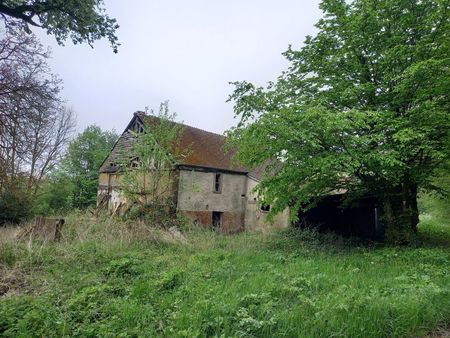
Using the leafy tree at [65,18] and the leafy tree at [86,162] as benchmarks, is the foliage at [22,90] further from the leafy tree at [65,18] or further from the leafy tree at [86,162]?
the leafy tree at [86,162]

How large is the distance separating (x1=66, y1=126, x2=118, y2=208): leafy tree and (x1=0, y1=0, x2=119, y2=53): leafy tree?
30.8 metres

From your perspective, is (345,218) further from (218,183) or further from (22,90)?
(22,90)

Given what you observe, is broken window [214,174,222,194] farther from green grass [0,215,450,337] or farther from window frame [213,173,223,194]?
green grass [0,215,450,337]

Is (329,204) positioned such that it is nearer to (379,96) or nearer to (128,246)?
(379,96)

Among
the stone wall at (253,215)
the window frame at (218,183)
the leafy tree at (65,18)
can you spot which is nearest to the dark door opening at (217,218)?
the window frame at (218,183)

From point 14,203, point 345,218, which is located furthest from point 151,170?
point 345,218

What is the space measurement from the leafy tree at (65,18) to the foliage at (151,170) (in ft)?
31.8

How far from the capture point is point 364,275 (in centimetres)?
703

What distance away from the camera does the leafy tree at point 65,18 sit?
529 cm

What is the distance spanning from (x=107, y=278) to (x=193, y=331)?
150 inches

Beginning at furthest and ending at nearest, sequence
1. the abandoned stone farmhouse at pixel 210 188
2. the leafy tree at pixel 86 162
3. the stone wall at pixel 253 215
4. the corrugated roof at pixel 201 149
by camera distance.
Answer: the leafy tree at pixel 86 162
the stone wall at pixel 253 215
the corrugated roof at pixel 201 149
the abandoned stone farmhouse at pixel 210 188

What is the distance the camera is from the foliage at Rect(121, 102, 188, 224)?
1562 centimetres

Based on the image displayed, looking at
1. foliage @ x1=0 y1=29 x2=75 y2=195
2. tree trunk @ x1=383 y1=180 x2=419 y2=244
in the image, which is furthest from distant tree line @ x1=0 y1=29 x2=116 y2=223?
tree trunk @ x1=383 y1=180 x2=419 y2=244

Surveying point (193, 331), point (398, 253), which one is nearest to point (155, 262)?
point (193, 331)
